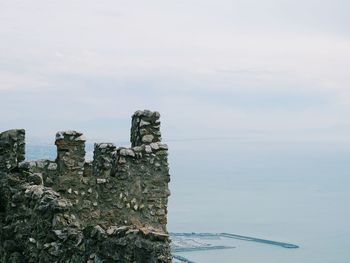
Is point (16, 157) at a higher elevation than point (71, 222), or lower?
higher

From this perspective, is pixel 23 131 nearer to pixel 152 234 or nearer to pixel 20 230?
pixel 20 230

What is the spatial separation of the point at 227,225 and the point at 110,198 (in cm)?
10661

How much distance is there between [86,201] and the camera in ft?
41.5

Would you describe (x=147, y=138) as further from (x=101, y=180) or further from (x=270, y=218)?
(x=270, y=218)

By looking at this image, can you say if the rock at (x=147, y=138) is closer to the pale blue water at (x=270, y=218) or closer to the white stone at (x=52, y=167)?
the white stone at (x=52, y=167)

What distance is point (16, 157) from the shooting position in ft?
36.6

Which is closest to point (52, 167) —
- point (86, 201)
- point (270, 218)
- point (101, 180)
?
point (86, 201)

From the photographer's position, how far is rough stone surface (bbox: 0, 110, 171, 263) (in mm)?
6461

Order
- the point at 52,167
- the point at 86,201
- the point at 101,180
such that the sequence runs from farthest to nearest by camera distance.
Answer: the point at 52,167
the point at 86,201
the point at 101,180

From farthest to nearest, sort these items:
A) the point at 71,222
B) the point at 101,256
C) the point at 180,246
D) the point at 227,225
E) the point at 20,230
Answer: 1. the point at 227,225
2. the point at 180,246
3. the point at 20,230
4. the point at 71,222
5. the point at 101,256

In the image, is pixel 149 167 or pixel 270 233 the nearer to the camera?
pixel 149 167

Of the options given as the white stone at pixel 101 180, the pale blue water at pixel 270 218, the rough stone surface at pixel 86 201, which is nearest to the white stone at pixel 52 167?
the rough stone surface at pixel 86 201

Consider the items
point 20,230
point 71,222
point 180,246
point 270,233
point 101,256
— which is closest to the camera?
point 101,256

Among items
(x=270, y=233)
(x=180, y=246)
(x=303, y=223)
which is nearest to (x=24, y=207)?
(x=180, y=246)
